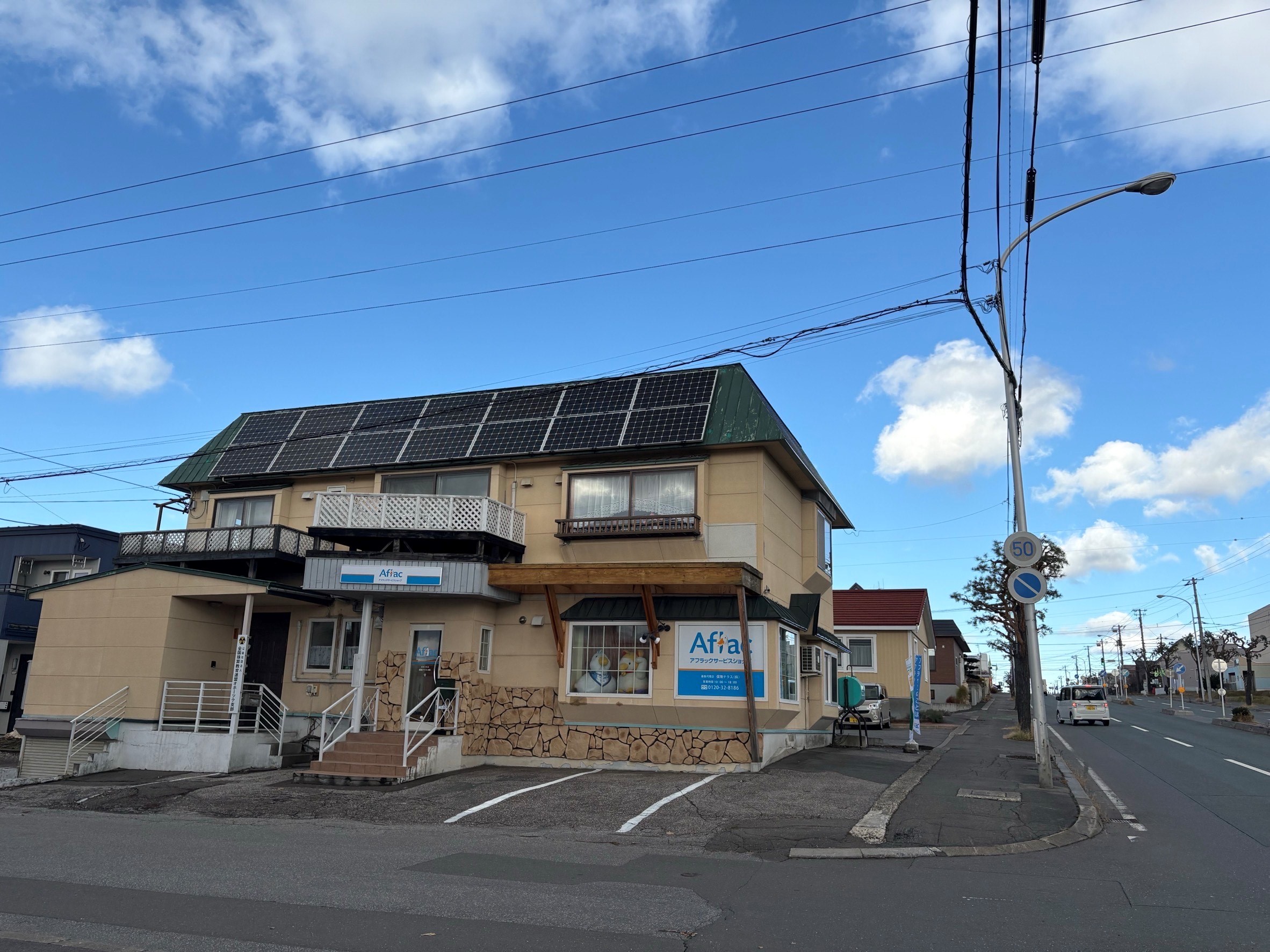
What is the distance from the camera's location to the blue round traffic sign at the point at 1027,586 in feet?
45.7

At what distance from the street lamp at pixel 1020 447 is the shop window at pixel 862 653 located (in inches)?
976

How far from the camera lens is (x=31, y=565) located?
32.6m

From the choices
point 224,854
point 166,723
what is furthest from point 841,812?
point 166,723

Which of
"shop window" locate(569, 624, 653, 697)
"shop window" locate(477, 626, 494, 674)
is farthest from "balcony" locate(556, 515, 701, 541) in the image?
"shop window" locate(477, 626, 494, 674)

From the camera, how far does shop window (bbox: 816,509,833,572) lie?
2317 cm

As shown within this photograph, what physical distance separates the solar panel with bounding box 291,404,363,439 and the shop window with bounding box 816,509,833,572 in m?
12.5

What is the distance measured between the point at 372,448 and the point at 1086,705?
112ft

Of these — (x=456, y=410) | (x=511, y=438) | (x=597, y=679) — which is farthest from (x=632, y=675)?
(x=456, y=410)

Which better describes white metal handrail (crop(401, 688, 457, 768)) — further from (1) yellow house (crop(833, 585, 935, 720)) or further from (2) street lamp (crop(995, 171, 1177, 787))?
(1) yellow house (crop(833, 585, 935, 720))

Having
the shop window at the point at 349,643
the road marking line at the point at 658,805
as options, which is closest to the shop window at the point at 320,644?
the shop window at the point at 349,643

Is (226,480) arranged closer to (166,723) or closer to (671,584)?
(166,723)

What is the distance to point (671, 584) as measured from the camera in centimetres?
1753

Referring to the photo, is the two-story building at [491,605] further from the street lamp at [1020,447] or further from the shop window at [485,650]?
the street lamp at [1020,447]

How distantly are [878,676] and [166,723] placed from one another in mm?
29746
